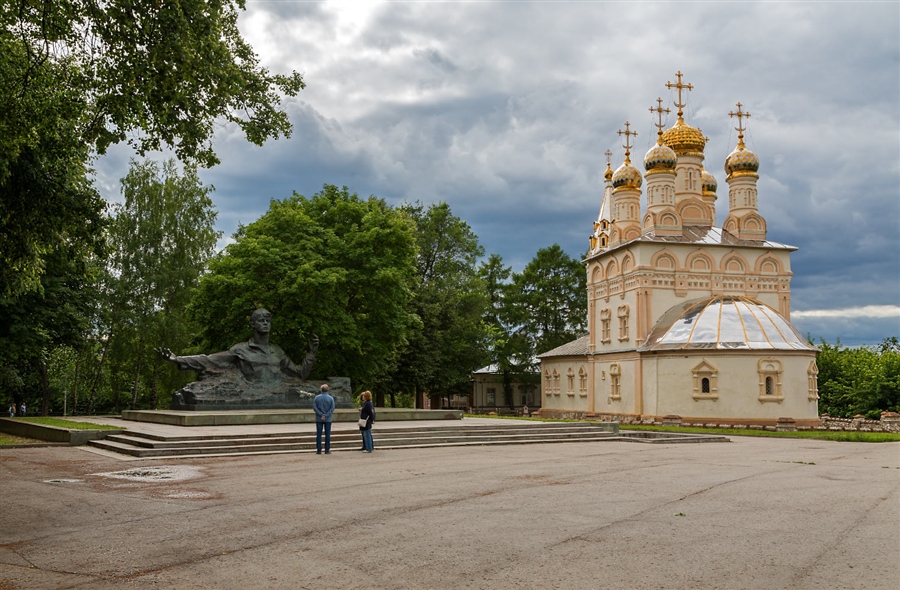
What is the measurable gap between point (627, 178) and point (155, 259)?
2868 cm

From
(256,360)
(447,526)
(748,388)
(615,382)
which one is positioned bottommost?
(447,526)

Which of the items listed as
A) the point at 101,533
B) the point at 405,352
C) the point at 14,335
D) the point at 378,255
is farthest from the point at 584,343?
the point at 101,533

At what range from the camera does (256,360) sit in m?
26.8

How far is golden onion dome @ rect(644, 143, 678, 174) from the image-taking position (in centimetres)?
4569

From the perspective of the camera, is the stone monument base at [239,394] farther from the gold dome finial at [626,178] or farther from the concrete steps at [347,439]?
the gold dome finial at [626,178]

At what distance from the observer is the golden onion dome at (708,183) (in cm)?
5044

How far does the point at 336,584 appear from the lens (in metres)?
6.39

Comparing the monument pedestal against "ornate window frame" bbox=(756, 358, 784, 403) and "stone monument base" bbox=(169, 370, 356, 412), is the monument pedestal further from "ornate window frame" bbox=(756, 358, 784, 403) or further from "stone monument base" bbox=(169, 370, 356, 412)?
"ornate window frame" bbox=(756, 358, 784, 403)

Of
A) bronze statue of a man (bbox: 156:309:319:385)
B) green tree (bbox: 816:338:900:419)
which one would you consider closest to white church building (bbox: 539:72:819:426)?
green tree (bbox: 816:338:900:419)

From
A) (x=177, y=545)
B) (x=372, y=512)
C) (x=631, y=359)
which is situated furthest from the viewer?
(x=631, y=359)

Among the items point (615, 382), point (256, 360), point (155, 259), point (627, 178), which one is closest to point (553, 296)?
point (627, 178)

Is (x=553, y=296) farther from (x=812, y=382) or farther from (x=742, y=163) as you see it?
(x=812, y=382)

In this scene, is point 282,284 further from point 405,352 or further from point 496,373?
point 496,373

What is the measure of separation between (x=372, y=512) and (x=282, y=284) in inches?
827
